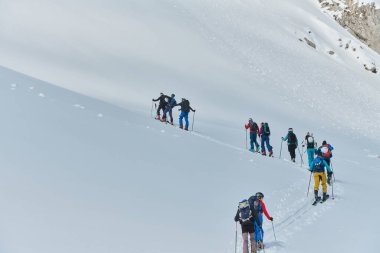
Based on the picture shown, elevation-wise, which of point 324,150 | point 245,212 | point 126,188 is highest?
point 324,150

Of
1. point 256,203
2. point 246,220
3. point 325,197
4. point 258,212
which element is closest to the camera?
point 246,220

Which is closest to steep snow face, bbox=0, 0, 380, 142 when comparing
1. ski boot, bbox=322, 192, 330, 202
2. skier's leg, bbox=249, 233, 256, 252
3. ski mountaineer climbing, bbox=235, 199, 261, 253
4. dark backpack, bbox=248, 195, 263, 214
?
ski boot, bbox=322, 192, 330, 202

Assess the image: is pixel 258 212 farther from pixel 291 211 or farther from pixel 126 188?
pixel 291 211

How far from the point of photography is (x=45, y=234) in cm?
822

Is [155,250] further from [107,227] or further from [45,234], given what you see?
[45,234]

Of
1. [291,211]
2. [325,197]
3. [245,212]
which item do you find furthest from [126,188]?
[325,197]

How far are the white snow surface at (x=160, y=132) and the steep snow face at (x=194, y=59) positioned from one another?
0.47ft

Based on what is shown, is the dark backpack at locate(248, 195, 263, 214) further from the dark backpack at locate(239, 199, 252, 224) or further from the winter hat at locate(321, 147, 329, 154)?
the winter hat at locate(321, 147, 329, 154)

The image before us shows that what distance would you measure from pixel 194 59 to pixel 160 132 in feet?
61.9

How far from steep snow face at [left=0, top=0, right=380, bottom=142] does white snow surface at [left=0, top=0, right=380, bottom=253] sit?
0.47ft

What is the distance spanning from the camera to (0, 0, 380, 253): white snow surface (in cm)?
961

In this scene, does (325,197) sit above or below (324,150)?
below

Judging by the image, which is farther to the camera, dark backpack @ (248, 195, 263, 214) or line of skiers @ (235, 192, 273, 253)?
dark backpack @ (248, 195, 263, 214)

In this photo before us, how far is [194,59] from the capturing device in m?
36.6
